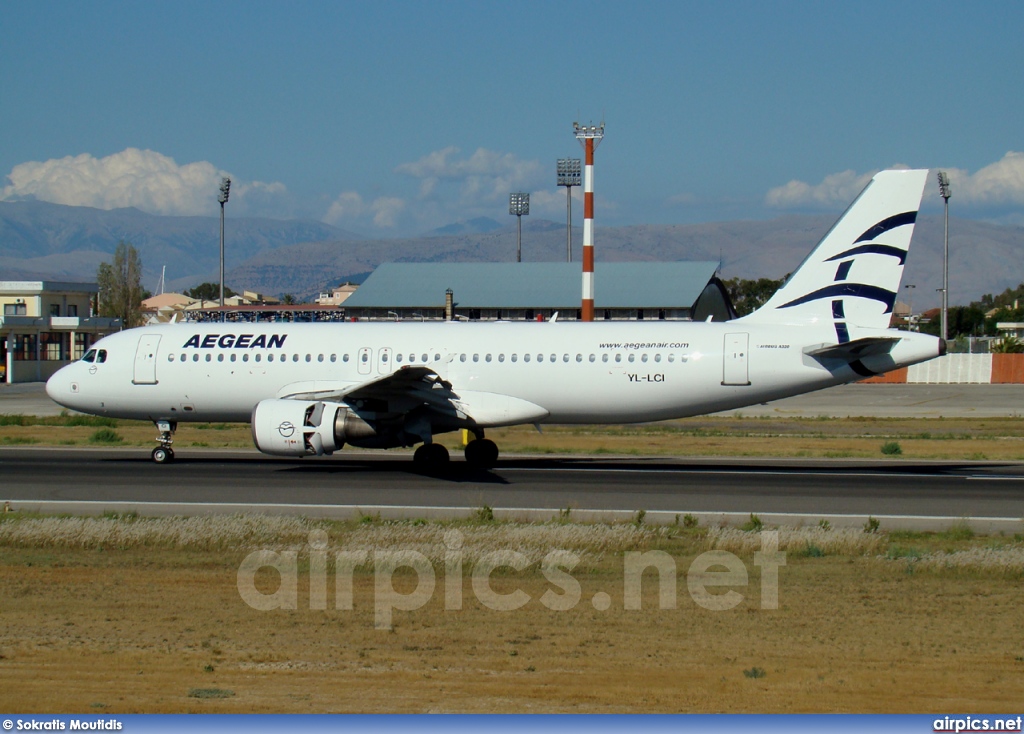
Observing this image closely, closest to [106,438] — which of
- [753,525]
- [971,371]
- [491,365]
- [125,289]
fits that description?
[491,365]

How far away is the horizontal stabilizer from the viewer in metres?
23.4

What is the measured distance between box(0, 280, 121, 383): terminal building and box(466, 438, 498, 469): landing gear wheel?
2474 inches

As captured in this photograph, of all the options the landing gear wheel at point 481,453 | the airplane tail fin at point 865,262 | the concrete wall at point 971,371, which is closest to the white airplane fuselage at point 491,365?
the airplane tail fin at point 865,262

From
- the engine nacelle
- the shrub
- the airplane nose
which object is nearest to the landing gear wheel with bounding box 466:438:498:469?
the engine nacelle

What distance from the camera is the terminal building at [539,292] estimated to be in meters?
78.4

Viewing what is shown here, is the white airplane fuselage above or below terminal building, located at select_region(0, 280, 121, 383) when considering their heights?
below

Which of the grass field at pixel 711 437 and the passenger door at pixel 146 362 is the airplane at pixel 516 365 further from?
the grass field at pixel 711 437

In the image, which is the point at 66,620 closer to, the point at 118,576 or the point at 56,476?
the point at 118,576

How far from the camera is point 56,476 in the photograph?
23469mm

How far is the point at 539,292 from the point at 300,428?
5840cm

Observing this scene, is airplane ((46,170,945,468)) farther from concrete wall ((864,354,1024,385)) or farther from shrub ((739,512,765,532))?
concrete wall ((864,354,1024,385))

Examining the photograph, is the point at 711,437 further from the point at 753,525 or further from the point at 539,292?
the point at 539,292

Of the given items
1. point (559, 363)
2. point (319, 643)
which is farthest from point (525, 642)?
point (559, 363)

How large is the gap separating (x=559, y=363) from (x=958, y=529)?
10.7 m
